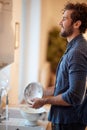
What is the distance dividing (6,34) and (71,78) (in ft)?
3.97

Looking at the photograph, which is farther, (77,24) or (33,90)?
(33,90)

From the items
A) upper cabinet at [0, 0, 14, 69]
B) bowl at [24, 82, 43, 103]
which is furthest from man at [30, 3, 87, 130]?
upper cabinet at [0, 0, 14, 69]

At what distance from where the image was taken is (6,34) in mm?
2908

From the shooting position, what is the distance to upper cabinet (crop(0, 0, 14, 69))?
277cm

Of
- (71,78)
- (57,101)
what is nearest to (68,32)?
(71,78)

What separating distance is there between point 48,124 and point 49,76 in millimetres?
4868

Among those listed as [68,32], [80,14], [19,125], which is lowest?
[19,125]

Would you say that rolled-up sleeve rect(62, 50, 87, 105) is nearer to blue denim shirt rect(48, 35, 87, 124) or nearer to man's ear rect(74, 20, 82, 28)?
blue denim shirt rect(48, 35, 87, 124)

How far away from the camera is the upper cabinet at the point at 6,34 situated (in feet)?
9.09

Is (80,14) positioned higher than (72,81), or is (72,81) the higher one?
(80,14)

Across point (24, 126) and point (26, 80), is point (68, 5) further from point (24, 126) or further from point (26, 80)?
point (26, 80)

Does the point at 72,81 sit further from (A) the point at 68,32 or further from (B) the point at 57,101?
(A) the point at 68,32

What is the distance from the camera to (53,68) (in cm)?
731

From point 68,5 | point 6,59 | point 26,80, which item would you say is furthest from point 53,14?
point 68,5
